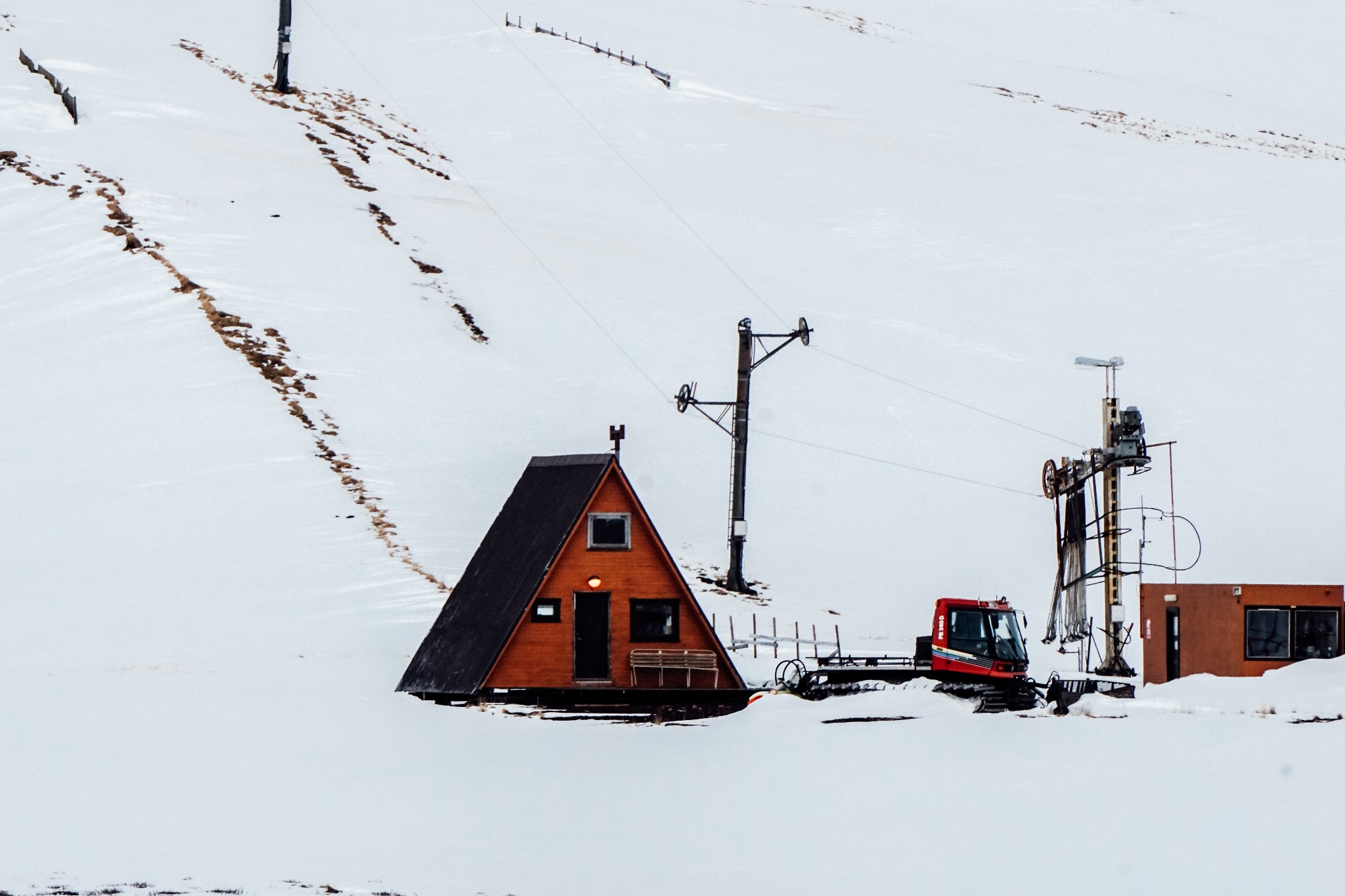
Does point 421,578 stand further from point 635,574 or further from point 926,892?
point 926,892

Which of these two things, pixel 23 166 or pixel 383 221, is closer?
pixel 23 166

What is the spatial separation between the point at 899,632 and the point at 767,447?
40.3 feet

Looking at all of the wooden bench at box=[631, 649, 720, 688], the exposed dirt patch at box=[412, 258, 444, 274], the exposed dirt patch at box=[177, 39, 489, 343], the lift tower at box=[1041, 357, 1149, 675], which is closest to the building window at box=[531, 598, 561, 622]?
the wooden bench at box=[631, 649, 720, 688]

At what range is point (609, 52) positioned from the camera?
89625mm

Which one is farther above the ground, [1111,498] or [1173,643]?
[1111,498]

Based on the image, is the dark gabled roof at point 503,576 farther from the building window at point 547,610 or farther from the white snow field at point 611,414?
the white snow field at point 611,414

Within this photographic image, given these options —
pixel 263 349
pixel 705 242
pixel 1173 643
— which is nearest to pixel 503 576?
pixel 1173 643

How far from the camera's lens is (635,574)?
Result: 24.8 m

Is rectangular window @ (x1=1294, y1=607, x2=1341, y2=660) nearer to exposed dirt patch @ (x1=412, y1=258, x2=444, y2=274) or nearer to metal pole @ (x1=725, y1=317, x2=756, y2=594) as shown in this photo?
metal pole @ (x1=725, y1=317, x2=756, y2=594)

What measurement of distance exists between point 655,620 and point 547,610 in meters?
1.68

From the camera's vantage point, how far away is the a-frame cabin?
2417cm

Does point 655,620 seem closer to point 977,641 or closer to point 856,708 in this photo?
point 856,708

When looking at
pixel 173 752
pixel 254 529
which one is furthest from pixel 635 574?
pixel 254 529

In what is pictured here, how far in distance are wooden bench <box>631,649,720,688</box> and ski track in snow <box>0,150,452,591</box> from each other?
9.51 metres
